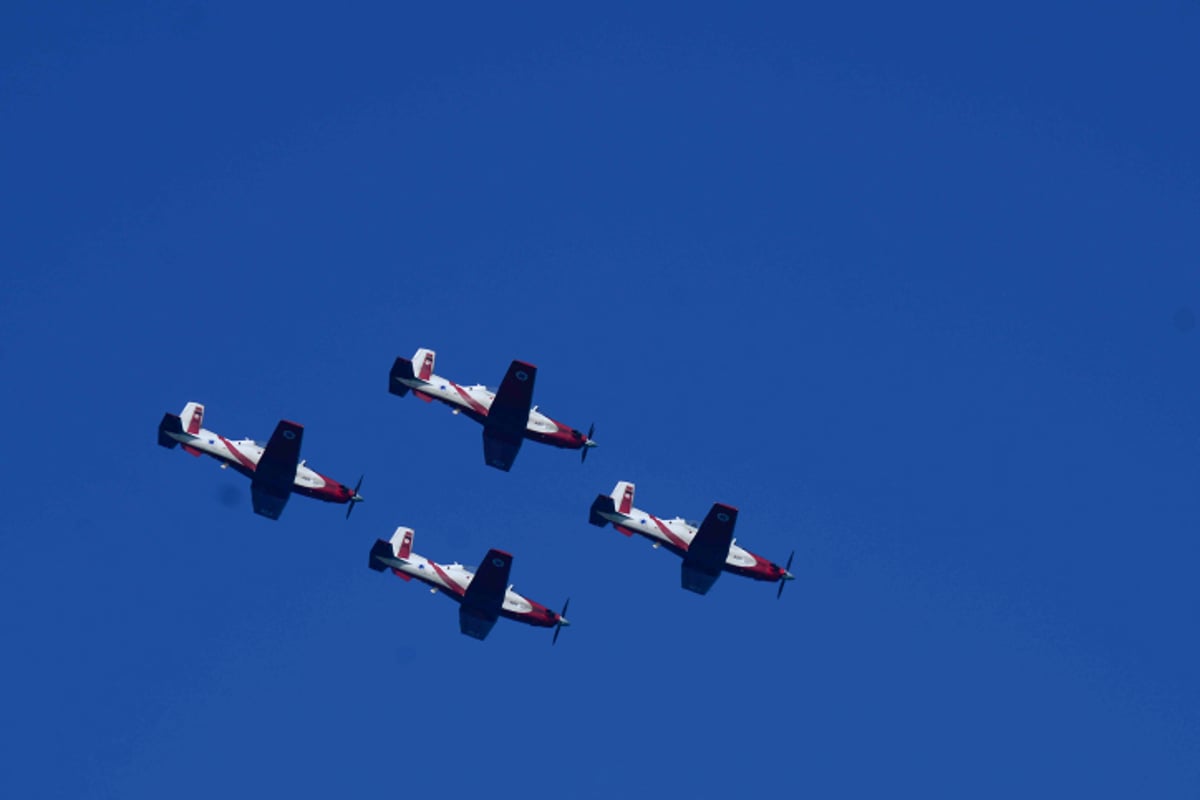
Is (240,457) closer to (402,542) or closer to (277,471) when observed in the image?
(277,471)

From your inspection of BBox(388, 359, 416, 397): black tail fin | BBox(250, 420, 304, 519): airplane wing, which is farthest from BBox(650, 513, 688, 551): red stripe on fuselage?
BBox(250, 420, 304, 519): airplane wing

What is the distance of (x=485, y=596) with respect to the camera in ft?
475

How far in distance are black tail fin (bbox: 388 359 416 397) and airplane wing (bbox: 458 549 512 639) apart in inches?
438

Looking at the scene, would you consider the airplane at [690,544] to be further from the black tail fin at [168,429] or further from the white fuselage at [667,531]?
the black tail fin at [168,429]

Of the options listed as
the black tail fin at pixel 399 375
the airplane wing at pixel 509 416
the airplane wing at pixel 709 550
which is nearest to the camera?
the airplane wing at pixel 509 416

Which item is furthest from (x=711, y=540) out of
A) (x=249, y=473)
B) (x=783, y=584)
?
(x=249, y=473)

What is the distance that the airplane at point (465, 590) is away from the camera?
475 feet

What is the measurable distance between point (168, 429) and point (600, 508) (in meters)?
25.8

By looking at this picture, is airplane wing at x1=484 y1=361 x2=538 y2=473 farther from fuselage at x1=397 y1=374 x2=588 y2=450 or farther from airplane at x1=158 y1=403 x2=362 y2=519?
airplane at x1=158 y1=403 x2=362 y2=519

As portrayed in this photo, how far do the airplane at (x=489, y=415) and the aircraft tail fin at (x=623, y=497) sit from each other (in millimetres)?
3811

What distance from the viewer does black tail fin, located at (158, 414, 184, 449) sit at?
144500 mm

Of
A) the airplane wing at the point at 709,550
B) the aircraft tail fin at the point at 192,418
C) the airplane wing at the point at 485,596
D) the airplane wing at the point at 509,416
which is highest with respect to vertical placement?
the airplane wing at the point at 509,416

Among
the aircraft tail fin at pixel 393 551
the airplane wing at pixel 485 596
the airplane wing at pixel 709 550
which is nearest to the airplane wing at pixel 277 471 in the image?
the aircraft tail fin at pixel 393 551

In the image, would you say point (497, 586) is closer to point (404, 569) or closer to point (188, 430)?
point (404, 569)
